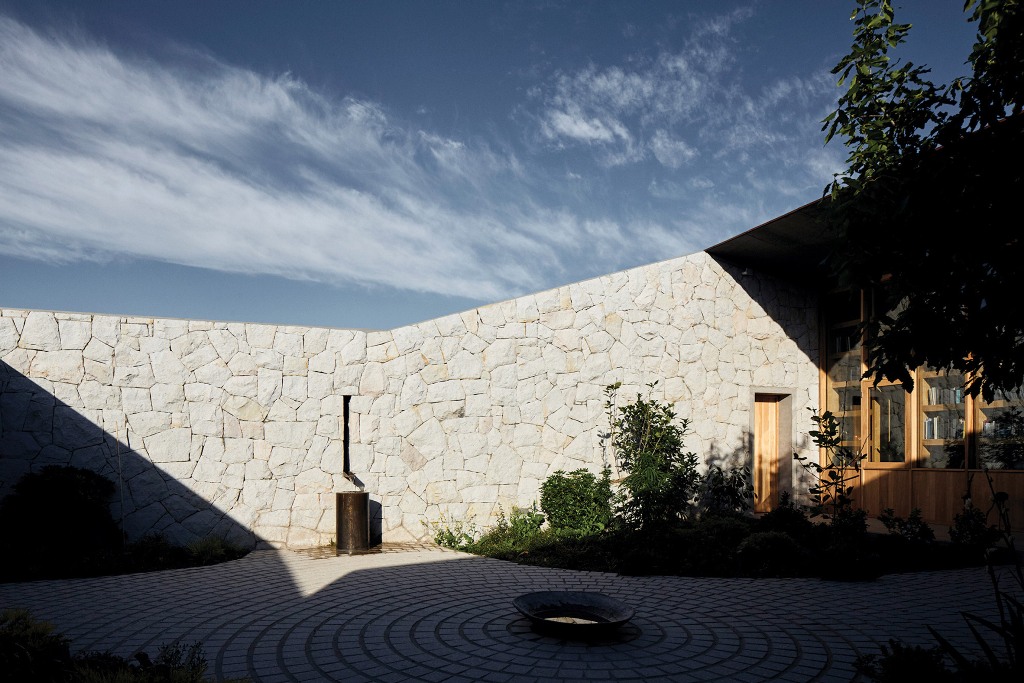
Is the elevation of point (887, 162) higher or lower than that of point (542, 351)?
higher

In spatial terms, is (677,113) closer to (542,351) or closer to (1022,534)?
(542,351)

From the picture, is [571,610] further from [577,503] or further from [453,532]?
[453,532]

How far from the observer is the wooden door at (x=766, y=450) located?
Answer: 40.5 feet

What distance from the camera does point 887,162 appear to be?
392 cm

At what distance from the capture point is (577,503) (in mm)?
9570

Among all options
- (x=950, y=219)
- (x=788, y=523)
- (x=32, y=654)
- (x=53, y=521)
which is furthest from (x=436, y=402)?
(x=950, y=219)

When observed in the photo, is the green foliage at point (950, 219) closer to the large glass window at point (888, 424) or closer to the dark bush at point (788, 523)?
the dark bush at point (788, 523)

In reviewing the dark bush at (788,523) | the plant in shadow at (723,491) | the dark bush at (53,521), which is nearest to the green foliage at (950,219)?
the dark bush at (788,523)

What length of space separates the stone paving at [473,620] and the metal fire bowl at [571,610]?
0.35ft

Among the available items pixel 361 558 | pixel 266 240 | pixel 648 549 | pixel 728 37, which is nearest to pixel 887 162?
pixel 648 549

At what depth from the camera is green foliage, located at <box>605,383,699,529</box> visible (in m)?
9.39

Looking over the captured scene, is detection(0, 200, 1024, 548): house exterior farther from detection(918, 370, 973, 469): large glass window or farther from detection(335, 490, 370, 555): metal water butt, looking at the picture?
detection(335, 490, 370, 555): metal water butt

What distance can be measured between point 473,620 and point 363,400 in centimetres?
470

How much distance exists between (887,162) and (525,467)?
7.10 m
